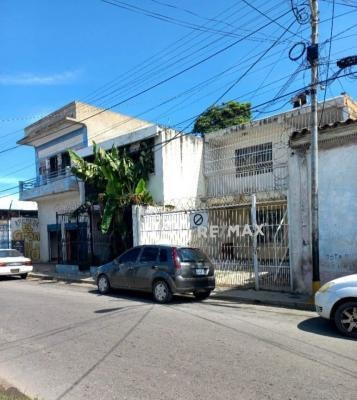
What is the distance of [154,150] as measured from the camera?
21188 mm

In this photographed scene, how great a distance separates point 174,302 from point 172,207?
840 cm

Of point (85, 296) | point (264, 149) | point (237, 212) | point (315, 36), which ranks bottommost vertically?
point (85, 296)

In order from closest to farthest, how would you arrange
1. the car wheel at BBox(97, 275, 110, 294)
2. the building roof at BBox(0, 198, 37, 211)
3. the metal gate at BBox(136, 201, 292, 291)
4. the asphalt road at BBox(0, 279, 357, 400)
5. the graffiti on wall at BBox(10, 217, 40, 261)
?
the asphalt road at BBox(0, 279, 357, 400) < the metal gate at BBox(136, 201, 292, 291) < the car wheel at BBox(97, 275, 110, 294) < the graffiti on wall at BBox(10, 217, 40, 261) < the building roof at BBox(0, 198, 37, 211)

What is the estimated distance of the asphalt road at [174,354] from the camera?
17.3 ft

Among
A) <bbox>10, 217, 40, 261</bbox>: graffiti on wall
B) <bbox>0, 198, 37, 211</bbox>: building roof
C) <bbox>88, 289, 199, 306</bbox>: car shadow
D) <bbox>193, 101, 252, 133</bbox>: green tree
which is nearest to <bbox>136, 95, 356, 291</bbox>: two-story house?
<bbox>88, 289, 199, 306</bbox>: car shadow

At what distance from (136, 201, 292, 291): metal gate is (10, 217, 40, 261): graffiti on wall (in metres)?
16.4

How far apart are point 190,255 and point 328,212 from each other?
3.76 metres

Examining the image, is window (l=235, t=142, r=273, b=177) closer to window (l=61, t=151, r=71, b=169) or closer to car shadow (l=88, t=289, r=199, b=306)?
car shadow (l=88, t=289, r=199, b=306)

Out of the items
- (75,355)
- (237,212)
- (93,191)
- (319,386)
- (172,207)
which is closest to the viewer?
(319,386)

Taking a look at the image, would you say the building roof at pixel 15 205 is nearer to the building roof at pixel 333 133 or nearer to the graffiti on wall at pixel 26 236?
the graffiti on wall at pixel 26 236

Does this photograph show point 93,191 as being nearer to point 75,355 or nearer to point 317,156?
point 317,156

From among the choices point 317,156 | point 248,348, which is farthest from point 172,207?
point 248,348

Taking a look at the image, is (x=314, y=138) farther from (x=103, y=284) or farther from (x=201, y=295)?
(x=103, y=284)

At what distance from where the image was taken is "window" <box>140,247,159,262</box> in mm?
12616
